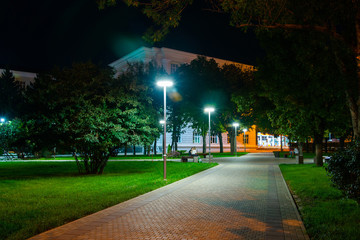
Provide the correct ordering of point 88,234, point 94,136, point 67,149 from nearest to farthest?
point 88,234
point 94,136
point 67,149

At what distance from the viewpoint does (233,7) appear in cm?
1016

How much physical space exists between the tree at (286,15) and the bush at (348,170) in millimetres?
2282

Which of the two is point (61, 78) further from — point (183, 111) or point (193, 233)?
point (183, 111)

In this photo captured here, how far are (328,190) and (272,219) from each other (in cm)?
497

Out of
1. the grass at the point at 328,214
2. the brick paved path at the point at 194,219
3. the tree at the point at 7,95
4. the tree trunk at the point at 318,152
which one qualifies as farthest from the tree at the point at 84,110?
the tree at the point at 7,95

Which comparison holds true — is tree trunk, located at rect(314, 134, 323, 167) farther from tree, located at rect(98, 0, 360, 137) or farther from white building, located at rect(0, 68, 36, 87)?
white building, located at rect(0, 68, 36, 87)

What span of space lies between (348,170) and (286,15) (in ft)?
16.9

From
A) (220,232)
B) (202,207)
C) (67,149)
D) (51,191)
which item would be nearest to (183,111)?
(67,149)

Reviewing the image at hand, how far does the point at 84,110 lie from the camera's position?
16.2 metres

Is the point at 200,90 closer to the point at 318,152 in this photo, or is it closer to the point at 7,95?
the point at 318,152

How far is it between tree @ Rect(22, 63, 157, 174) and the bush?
35.3 ft

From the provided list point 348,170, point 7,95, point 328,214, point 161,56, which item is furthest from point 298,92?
point 7,95

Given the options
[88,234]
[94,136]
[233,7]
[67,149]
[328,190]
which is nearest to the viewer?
[88,234]

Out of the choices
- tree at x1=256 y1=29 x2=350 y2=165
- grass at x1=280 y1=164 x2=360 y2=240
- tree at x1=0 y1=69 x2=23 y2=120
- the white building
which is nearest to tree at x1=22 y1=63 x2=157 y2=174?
tree at x1=256 y1=29 x2=350 y2=165
